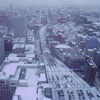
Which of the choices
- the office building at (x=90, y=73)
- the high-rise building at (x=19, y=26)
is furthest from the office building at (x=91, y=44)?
the high-rise building at (x=19, y=26)

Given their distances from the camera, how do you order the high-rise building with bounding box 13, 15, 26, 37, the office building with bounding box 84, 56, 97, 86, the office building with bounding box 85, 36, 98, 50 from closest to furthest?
the office building with bounding box 84, 56, 97, 86
the office building with bounding box 85, 36, 98, 50
the high-rise building with bounding box 13, 15, 26, 37

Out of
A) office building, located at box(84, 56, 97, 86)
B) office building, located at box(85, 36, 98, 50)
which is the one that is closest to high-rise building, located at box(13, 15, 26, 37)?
office building, located at box(85, 36, 98, 50)

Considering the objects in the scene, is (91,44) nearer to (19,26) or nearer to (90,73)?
(90,73)

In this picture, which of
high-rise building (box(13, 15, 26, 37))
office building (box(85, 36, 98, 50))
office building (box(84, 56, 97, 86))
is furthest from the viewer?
high-rise building (box(13, 15, 26, 37))

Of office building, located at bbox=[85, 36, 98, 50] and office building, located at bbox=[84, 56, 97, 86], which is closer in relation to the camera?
office building, located at bbox=[84, 56, 97, 86]

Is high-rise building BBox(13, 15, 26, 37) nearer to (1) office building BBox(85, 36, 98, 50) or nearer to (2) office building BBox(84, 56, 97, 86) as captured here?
(1) office building BBox(85, 36, 98, 50)

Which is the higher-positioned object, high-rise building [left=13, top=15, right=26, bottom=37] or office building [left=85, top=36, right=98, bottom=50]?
high-rise building [left=13, top=15, right=26, bottom=37]

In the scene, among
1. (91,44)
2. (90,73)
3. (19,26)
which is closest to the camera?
(90,73)

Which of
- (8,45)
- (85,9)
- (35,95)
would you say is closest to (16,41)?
(8,45)

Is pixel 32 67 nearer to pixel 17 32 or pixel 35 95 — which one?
pixel 35 95

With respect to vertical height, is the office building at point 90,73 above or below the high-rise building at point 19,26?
below

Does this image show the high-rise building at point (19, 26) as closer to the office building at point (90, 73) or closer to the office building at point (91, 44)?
the office building at point (91, 44)

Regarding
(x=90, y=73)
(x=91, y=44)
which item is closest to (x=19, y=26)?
(x=91, y=44)
